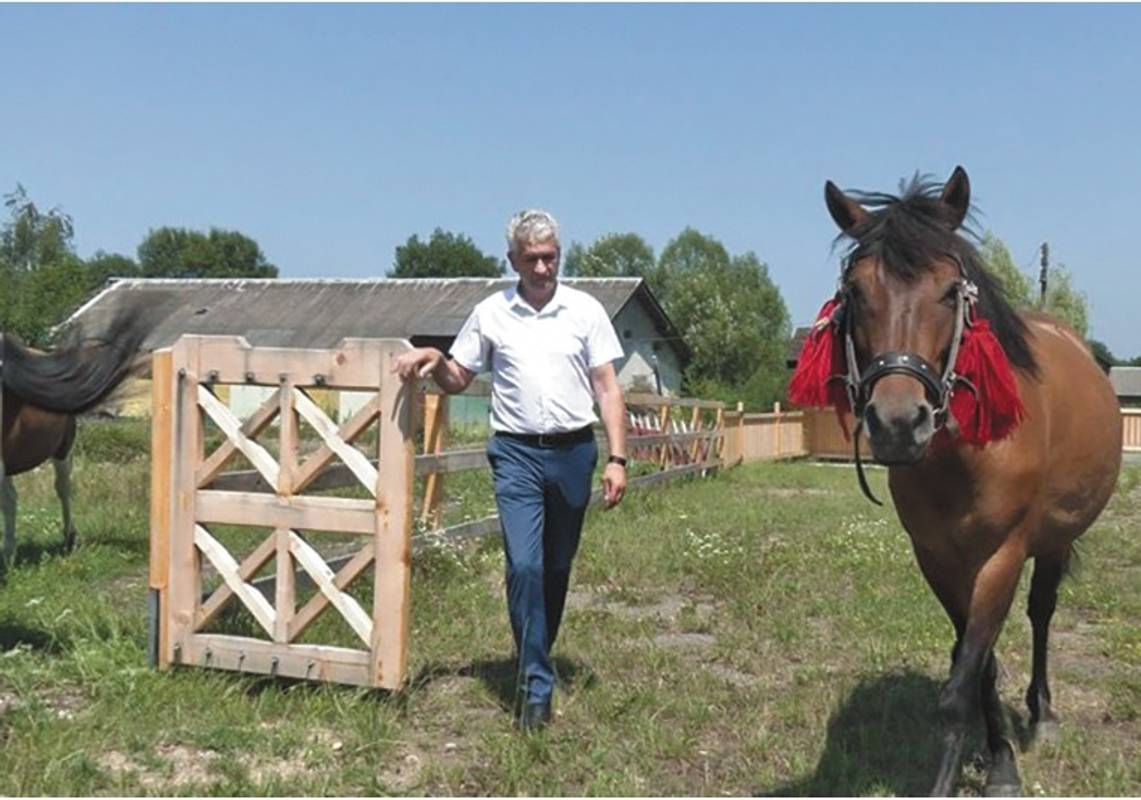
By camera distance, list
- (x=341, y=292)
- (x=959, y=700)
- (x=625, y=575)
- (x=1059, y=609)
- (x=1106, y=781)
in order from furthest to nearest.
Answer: (x=341, y=292), (x=625, y=575), (x=1059, y=609), (x=1106, y=781), (x=959, y=700)

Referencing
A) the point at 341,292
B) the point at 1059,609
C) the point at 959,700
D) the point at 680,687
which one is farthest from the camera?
the point at 341,292

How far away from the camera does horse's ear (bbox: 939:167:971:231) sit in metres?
3.83

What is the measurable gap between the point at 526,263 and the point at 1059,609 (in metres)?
4.84

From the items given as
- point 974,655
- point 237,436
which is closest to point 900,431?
point 974,655

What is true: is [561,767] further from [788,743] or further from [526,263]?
[526,263]

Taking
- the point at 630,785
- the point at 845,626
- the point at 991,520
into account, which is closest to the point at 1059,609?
the point at 845,626

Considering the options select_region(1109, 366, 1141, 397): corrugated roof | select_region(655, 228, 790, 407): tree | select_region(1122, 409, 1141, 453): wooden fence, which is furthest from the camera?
select_region(1109, 366, 1141, 397): corrugated roof

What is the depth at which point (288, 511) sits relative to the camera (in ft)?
15.8

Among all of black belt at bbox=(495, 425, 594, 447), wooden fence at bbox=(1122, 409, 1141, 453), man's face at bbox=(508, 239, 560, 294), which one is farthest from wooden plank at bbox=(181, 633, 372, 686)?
wooden fence at bbox=(1122, 409, 1141, 453)

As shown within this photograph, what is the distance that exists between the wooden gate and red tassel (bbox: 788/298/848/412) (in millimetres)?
1638

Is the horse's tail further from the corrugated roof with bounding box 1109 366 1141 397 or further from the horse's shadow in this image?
the corrugated roof with bounding box 1109 366 1141 397

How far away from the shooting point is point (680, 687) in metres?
5.11

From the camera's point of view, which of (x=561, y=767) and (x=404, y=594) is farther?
(x=404, y=594)

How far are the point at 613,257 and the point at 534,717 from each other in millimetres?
73102
